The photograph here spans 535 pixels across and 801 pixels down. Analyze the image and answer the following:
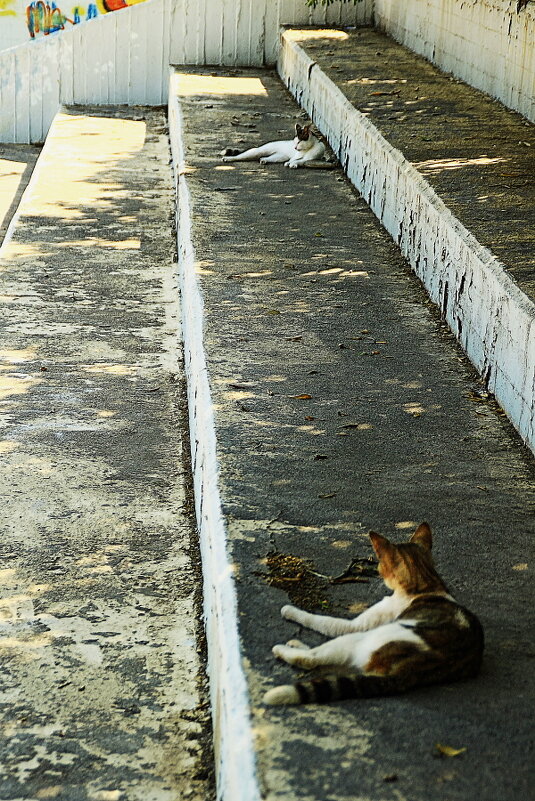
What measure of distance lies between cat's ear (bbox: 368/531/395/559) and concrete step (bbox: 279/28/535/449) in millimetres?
1467

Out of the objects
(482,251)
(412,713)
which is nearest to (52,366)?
(482,251)

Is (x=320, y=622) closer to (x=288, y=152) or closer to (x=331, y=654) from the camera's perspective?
(x=331, y=654)

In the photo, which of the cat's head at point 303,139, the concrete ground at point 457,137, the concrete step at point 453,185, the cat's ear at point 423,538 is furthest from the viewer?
the cat's head at point 303,139

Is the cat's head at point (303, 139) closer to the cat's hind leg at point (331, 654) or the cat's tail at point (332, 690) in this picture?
the cat's hind leg at point (331, 654)

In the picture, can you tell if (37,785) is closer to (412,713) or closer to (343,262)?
(412,713)

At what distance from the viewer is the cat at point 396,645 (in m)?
2.55

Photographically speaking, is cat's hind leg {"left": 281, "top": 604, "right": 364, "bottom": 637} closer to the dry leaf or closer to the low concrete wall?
the dry leaf

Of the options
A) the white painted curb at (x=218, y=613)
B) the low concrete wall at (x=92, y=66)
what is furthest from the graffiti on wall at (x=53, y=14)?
the white painted curb at (x=218, y=613)

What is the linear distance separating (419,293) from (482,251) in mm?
990

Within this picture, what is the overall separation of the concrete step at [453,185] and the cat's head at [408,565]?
1.38 meters

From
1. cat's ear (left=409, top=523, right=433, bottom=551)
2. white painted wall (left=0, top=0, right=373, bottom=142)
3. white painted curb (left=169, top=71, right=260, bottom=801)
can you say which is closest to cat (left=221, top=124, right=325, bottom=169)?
white painted curb (left=169, top=71, right=260, bottom=801)

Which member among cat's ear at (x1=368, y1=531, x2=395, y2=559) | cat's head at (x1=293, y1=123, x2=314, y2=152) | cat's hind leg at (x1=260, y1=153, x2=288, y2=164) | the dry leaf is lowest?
the dry leaf

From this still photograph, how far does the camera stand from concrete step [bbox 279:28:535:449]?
4516mm

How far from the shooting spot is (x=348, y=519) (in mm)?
3520
